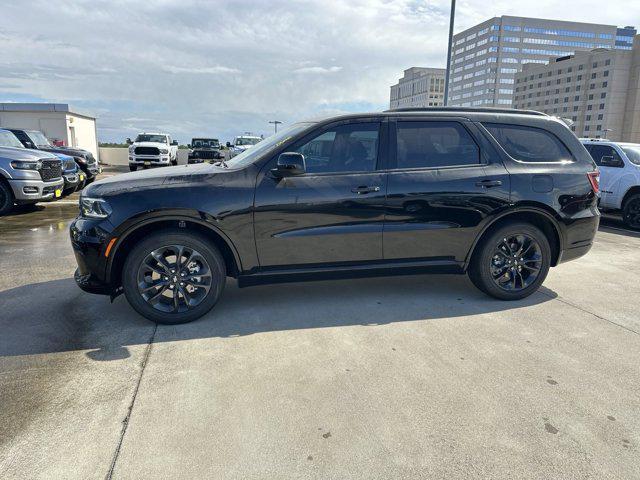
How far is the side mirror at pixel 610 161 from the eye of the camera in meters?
9.36

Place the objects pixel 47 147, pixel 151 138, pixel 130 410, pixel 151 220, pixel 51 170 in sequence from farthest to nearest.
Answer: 1. pixel 151 138
2. pixel 47 147
3. pixel 51 170
4. pixel 151 220
5. pixel 130 410

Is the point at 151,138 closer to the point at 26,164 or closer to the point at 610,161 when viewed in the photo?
the point at 26,164

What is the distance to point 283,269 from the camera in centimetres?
401

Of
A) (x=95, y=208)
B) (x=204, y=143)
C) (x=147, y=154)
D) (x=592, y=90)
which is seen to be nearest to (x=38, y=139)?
(x=147, y=154)

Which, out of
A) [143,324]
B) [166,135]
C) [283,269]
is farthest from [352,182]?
[166,135]

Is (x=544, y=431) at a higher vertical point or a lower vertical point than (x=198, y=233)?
lower

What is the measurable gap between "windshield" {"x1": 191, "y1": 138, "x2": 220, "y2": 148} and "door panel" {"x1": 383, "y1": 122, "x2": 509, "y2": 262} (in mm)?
24334

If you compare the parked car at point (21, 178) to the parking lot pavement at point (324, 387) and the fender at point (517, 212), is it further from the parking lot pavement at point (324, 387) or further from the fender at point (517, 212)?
the fender at point (517, 212)

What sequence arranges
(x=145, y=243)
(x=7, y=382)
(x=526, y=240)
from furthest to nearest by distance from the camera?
(x=526, y=240) → (x=145, y=243) → (x=7, y=382)

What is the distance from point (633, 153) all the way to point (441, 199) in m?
7.61

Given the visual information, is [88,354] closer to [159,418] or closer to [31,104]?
[159,418]

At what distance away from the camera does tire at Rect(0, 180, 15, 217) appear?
30.4ft

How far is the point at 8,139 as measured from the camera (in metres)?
11.5

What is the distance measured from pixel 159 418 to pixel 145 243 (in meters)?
1.59
